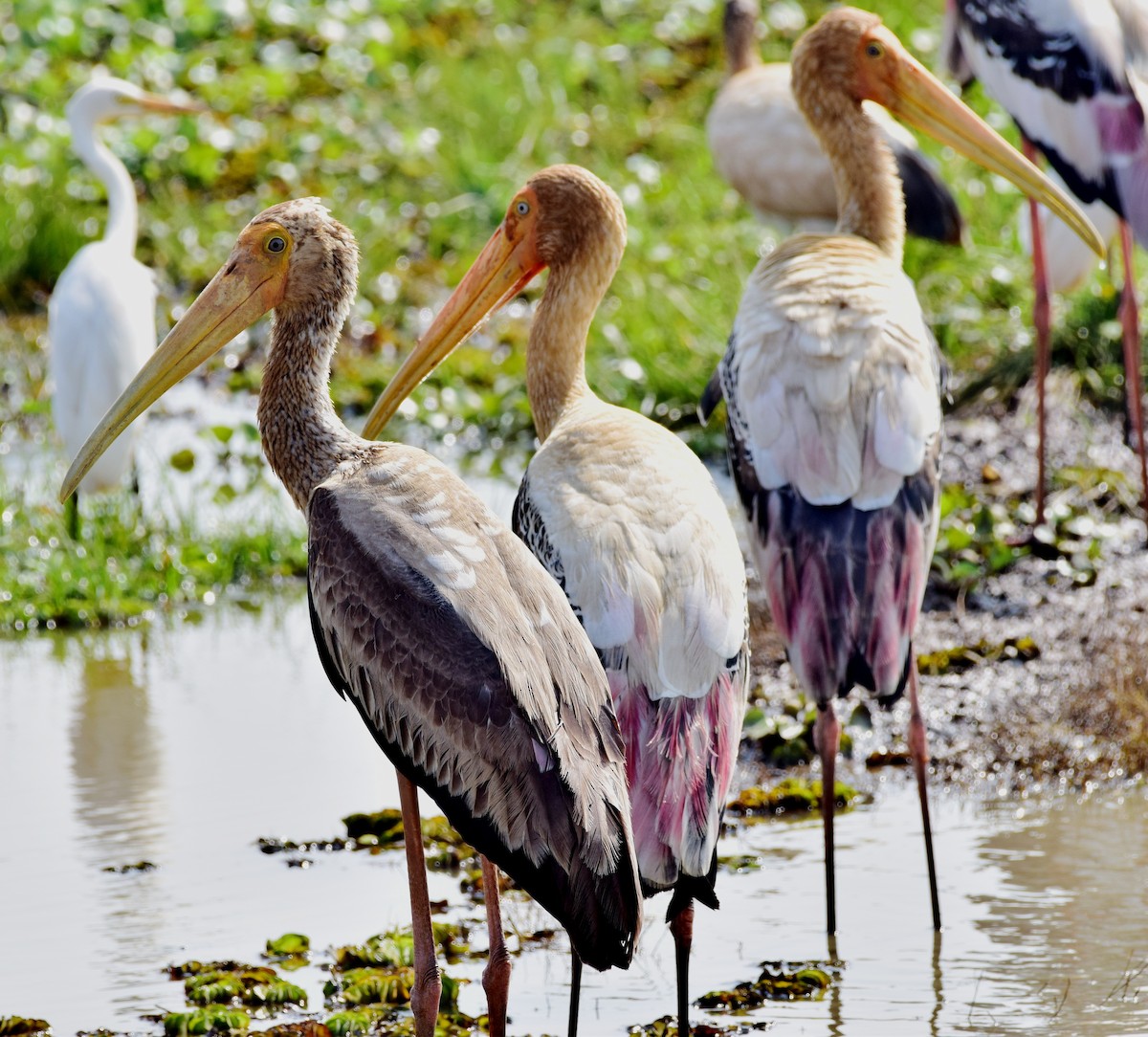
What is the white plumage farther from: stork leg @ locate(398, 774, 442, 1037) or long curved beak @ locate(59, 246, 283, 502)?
stork leg @ locate(398, 774, 442, 1037)

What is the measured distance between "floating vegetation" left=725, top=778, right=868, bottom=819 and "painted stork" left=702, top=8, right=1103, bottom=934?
433 mm

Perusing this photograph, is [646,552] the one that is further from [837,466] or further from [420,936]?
[420,936]

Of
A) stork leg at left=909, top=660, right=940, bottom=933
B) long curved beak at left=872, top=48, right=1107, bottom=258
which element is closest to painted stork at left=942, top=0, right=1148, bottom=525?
long curved beak at left=872, top=48, right=1107, bottom=258

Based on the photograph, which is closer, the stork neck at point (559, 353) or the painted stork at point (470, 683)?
the painted stork at point (470, 683)

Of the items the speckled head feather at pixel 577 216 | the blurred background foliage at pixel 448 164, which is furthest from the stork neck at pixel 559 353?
the blurred background foliage at pixel 448 164

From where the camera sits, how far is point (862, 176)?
5.16 metres

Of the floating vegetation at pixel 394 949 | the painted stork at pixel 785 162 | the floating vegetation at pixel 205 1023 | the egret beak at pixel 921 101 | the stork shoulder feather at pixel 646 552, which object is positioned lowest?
the floating vegetation at pixel 205 1023

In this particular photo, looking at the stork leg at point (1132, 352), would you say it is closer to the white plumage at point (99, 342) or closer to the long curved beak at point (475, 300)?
the long curved beak at point (475, 300)

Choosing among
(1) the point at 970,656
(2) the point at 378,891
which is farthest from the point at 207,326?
(1) the point at 970,656

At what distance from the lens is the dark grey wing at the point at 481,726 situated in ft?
10.5

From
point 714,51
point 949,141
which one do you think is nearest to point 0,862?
point 949,141

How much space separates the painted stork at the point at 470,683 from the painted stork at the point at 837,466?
33.4 inches

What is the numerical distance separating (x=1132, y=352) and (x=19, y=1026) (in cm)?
424

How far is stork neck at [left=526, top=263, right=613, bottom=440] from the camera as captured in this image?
4.55m
